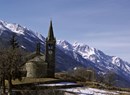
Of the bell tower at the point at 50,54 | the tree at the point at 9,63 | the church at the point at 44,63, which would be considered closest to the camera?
the tree at the point at 9,63

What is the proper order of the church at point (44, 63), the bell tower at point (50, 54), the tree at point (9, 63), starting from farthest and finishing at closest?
the bell tower at point (50, 54)
the church at point (44, 63)
the tree at point (9, 63)

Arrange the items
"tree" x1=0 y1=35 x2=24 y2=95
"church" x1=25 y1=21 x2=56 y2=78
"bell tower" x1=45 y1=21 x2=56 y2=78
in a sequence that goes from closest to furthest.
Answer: "tree" x1=0 y1=35 x2=24 y2=95, "church" x1=25 y1=21 x2=56 y2=78, "bell tower" x1=45 y1=21 x2=56 y2=78

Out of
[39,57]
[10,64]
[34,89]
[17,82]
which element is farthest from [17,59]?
[39,57]

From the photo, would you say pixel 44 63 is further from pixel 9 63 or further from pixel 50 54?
pixel 9 63

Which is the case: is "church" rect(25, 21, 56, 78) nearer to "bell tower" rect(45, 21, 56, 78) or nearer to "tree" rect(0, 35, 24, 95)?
"bell tower" rect(45, 21, 56, 78)

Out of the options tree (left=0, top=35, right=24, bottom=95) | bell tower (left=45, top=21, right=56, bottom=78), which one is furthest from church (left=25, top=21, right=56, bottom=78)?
tree (left=0, top=35, right=24, bottom=95)

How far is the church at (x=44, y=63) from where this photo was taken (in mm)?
151500

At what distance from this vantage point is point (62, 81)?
145000mm

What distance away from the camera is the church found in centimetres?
15150

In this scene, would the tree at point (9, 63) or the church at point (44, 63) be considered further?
the church at point (44, 63)

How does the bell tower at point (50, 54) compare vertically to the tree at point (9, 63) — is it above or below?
above

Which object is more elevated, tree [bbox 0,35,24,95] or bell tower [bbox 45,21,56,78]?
bell tower [bbox 45,21,56,78]

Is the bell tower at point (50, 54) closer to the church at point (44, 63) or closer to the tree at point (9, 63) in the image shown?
the church at point (44, 63)

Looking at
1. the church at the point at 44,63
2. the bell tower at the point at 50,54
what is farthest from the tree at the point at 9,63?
the bell tower at the point at 50,54
